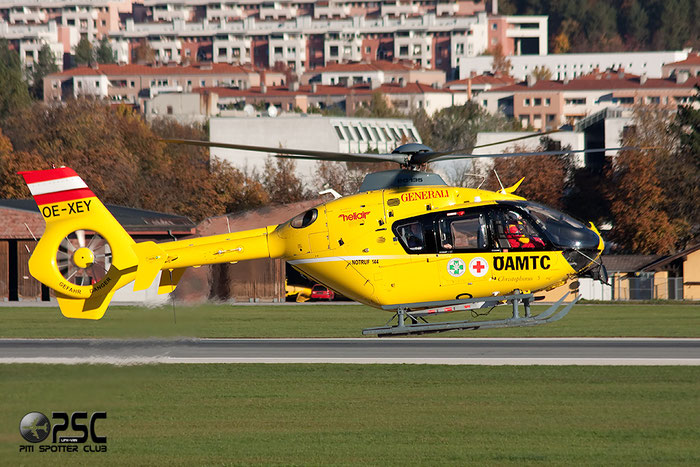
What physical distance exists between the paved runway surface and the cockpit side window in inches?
237

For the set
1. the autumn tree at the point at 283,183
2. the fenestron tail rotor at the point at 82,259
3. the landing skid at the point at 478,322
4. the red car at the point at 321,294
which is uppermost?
the autumn tree at the point at 283,183

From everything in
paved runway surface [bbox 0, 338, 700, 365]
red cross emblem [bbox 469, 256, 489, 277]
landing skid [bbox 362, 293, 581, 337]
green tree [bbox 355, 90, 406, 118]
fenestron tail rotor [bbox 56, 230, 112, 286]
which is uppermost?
green tree [bbox 355, 90, 406, 118]

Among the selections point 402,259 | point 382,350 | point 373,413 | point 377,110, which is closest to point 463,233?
point 402,259

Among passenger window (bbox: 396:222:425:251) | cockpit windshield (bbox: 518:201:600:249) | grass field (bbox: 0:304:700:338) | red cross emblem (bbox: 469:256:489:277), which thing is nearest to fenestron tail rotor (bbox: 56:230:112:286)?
grass field (bbox: 0:304:700:338)

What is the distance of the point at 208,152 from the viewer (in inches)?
4284

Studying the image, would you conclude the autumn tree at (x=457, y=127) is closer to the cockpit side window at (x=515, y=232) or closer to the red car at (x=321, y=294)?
the red car at (x=321, y=294)

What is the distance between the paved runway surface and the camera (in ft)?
109

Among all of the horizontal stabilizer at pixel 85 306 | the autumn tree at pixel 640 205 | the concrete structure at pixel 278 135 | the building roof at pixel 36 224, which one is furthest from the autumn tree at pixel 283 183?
the horizontal stabilizer at pixel 85 306

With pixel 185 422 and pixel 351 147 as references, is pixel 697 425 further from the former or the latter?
pixel 351 147

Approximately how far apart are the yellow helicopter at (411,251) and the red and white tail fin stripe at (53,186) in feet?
0.19

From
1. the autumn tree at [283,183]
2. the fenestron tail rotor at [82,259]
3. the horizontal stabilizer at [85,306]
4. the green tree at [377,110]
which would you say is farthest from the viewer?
the green tree at [377,110]

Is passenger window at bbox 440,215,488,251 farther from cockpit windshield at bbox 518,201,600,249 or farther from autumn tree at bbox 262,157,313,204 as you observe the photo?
autumn tree at bbox 262,157,313,204

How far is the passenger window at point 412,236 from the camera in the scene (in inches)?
1112

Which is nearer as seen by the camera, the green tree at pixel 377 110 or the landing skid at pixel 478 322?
the landing skid at pixel 478 322
